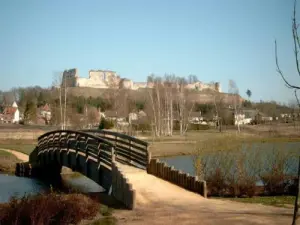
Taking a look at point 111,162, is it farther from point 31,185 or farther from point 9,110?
point 9,110

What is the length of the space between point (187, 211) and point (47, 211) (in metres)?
3.61

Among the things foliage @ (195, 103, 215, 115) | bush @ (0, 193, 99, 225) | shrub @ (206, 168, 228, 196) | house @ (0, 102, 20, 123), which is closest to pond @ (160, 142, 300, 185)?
shrub @ (206, 168, 228, 196)

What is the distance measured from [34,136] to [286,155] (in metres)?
38.5

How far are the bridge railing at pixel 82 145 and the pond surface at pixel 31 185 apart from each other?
190cm

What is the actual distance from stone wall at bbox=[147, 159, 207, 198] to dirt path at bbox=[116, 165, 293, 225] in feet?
1.10

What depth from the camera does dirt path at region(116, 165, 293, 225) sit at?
9.12m

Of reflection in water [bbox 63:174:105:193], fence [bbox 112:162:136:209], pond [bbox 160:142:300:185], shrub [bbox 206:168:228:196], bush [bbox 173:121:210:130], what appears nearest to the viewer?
fence [bbox 112:162:136:209]

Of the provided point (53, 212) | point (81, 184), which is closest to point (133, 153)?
point (81, 184)

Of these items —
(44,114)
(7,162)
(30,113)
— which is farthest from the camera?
(44,114)

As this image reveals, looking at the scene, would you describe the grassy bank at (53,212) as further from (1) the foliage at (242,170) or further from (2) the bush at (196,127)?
(2) the bush at (196,127)

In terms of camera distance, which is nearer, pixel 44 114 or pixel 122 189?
pixel 122 189

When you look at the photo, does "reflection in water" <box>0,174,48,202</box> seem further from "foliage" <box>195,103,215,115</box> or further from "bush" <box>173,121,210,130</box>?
"foliage" <box>195,103,215,115</box>

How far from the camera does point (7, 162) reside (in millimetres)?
26781

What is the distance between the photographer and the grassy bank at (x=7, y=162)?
25.7m
